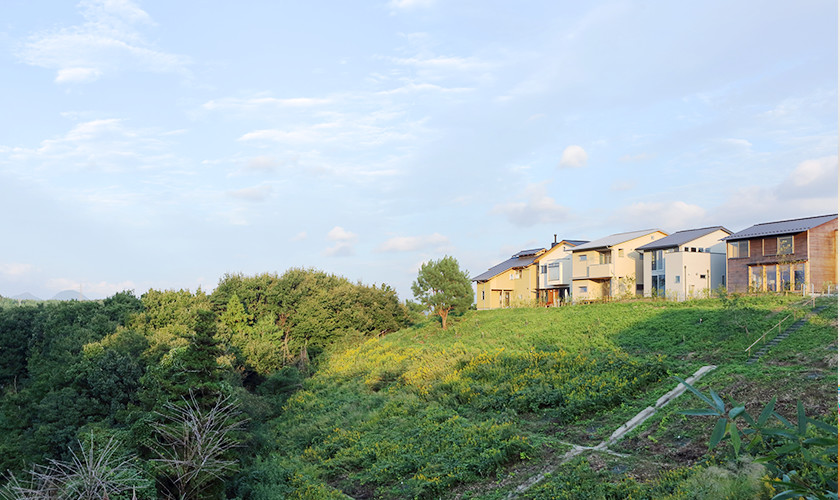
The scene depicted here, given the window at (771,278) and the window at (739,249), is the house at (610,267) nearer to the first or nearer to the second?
the window at (739,249)

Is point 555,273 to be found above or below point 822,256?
below

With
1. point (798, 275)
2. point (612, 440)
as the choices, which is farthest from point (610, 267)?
point (612, 440)

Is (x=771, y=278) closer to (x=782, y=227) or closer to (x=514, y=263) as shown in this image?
(x=782, y=227)

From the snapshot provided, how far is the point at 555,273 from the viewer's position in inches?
1836

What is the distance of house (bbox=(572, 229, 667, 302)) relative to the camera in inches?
1567

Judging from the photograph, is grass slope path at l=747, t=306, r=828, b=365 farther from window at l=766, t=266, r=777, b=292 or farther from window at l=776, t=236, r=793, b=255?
window at l=766, t=266, r=777, b=292

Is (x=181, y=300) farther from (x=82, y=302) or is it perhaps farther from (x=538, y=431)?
(x=538, y=431)

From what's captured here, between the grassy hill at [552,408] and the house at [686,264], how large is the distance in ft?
17.6

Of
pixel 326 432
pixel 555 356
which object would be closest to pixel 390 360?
pixel 326 432

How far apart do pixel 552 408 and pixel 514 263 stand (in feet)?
119

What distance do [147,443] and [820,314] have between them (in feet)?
80.6

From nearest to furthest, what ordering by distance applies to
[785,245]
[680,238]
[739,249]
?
[785,245] → [739,249] → [680,238]

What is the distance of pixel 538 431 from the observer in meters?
16.1

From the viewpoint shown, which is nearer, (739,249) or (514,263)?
(739,249)
